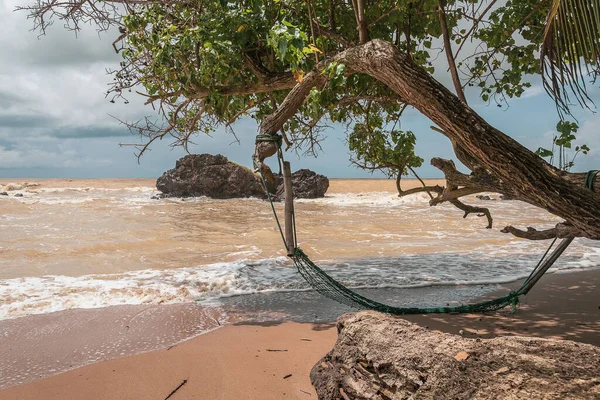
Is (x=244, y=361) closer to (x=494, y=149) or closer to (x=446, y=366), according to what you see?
(x=446, y=366)

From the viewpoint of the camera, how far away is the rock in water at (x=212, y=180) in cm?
2277

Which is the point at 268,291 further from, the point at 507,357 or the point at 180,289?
the point at 507,357

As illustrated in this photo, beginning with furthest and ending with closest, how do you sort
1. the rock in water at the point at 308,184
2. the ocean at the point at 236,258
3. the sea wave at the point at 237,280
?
the rock in water at the point at 308,184, the ocean at the point at 236,258, the sea wave at the point at 237,280

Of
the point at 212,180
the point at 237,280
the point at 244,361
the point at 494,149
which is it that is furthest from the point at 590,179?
the point at 212,180

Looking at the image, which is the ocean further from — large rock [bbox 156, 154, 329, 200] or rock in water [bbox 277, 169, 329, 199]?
rock in water [bbox 277, 169, 329, 199]

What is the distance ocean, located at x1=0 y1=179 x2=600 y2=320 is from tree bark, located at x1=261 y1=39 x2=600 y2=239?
2.85 meters

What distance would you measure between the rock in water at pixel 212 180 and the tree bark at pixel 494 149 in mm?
18839

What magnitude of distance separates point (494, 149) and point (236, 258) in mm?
6250

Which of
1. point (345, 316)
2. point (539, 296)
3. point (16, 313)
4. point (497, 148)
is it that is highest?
point (497, 148)

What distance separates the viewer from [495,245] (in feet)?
35.2

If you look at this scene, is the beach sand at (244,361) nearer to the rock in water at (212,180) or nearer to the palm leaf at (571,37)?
the palm leaf at (571,37)

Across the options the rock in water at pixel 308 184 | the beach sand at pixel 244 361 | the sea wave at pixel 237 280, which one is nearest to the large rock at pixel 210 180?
the rock in water at pixel 308 184

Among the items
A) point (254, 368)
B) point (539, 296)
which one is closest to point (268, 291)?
point (254, 368)

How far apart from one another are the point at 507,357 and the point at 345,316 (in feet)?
3.56
